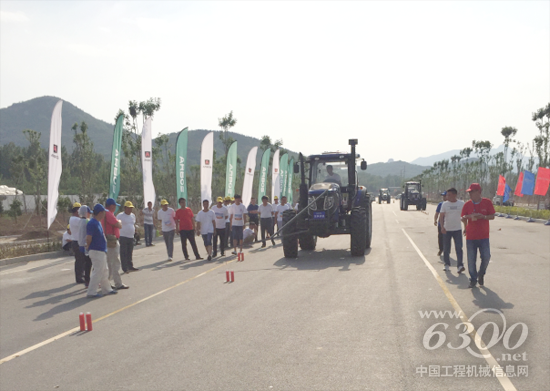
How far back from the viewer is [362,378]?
516 centimetres

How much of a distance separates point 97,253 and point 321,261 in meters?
6.35

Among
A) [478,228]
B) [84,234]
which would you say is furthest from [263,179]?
[478,228]

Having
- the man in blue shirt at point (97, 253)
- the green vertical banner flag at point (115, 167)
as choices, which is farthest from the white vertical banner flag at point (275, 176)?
the man in blue shirt at point (97, 253)

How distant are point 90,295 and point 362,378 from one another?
7256 millimetres

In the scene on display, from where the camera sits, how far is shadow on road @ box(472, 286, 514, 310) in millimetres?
8156

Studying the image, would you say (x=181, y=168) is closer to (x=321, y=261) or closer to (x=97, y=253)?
(x=321, y=261)

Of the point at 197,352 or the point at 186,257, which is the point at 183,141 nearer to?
the point at 186,257

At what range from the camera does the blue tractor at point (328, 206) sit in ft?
50.2

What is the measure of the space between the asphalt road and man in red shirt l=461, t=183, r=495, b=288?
0.51 meters

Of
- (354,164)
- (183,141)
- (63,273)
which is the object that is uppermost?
(183,141)

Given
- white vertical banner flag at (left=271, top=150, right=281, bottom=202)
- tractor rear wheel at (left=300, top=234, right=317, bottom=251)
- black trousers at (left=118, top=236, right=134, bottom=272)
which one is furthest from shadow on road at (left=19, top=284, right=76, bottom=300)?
white vertical banner flag at (left=271, top=150, right=281, bottom=202)

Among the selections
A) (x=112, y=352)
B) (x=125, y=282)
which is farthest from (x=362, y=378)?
(x=125, y=282)

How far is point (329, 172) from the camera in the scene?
55.9ft

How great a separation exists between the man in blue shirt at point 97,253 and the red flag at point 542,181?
29697 millimetres
